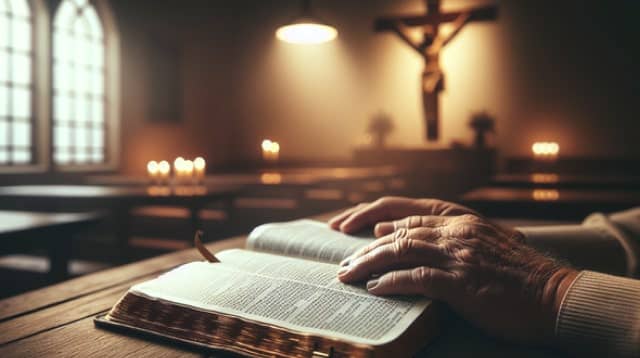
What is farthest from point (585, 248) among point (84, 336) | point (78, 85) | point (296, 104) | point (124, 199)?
point (296, 104)

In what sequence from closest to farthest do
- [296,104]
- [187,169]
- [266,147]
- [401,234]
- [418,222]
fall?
[401,234] < [418,222] < [266,147] < [187,169] < [296,104]

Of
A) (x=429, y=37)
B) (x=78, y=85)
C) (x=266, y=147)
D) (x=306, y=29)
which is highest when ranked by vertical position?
(x=429, y=37)

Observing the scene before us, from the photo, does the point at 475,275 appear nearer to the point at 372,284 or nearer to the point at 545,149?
the point at 372,284

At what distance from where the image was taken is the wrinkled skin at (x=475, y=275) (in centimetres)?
66

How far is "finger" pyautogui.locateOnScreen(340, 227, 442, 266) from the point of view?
2.39 feet

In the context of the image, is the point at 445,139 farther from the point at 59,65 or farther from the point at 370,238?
the point at 370,238

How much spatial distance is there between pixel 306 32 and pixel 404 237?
15.8 feet

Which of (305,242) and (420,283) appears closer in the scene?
(420,283)

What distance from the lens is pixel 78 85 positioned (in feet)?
23.9

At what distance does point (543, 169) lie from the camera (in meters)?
6.56

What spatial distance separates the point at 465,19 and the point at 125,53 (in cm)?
497

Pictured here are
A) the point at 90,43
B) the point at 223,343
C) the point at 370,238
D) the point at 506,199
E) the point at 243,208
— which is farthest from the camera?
the point at 90,43

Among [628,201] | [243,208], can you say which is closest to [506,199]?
[628,201]

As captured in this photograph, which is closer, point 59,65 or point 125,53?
point 59,65
